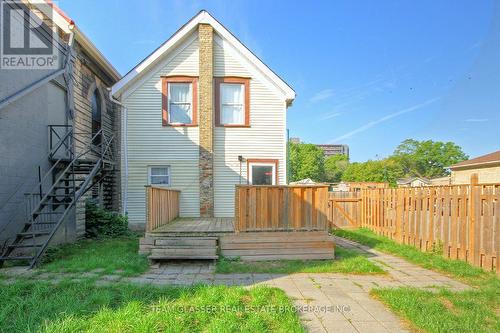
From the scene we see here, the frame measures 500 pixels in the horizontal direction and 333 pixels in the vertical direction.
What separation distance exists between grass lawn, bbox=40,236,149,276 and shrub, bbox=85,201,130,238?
110 centimetres

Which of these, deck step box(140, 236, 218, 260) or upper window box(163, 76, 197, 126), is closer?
deck step box(140, 236, 218, 260)

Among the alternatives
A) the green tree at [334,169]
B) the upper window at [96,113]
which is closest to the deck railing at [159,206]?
the upper window at [96,113]

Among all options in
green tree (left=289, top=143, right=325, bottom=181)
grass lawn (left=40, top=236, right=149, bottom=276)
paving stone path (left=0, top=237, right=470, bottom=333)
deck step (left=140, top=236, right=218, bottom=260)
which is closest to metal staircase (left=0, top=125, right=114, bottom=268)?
grass lawn (left=40, top=236, right=149, bottom=276)

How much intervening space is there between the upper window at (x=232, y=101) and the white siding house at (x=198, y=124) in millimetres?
37

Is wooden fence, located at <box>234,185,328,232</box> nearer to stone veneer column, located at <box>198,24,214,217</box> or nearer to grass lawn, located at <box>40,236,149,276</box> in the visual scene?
grass lawn, located at <box>40,236,149,276</box>

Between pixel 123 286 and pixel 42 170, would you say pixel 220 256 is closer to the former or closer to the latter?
pixel 123 286

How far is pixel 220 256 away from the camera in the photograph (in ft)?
21.9

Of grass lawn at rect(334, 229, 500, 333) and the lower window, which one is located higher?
the lower window

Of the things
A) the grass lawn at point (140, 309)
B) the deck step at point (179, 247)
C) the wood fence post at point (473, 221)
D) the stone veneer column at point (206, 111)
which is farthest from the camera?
the stone veneer column at point (206, 111)

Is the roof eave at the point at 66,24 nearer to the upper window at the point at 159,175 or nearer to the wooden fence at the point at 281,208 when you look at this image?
the upper window at the point at 159,175

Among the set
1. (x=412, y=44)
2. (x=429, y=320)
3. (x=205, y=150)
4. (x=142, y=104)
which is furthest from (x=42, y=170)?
(x=412, y=44)

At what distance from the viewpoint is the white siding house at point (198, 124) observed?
10.7 meters

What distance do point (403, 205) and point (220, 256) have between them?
5.59 meters

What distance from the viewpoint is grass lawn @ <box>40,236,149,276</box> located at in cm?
563
